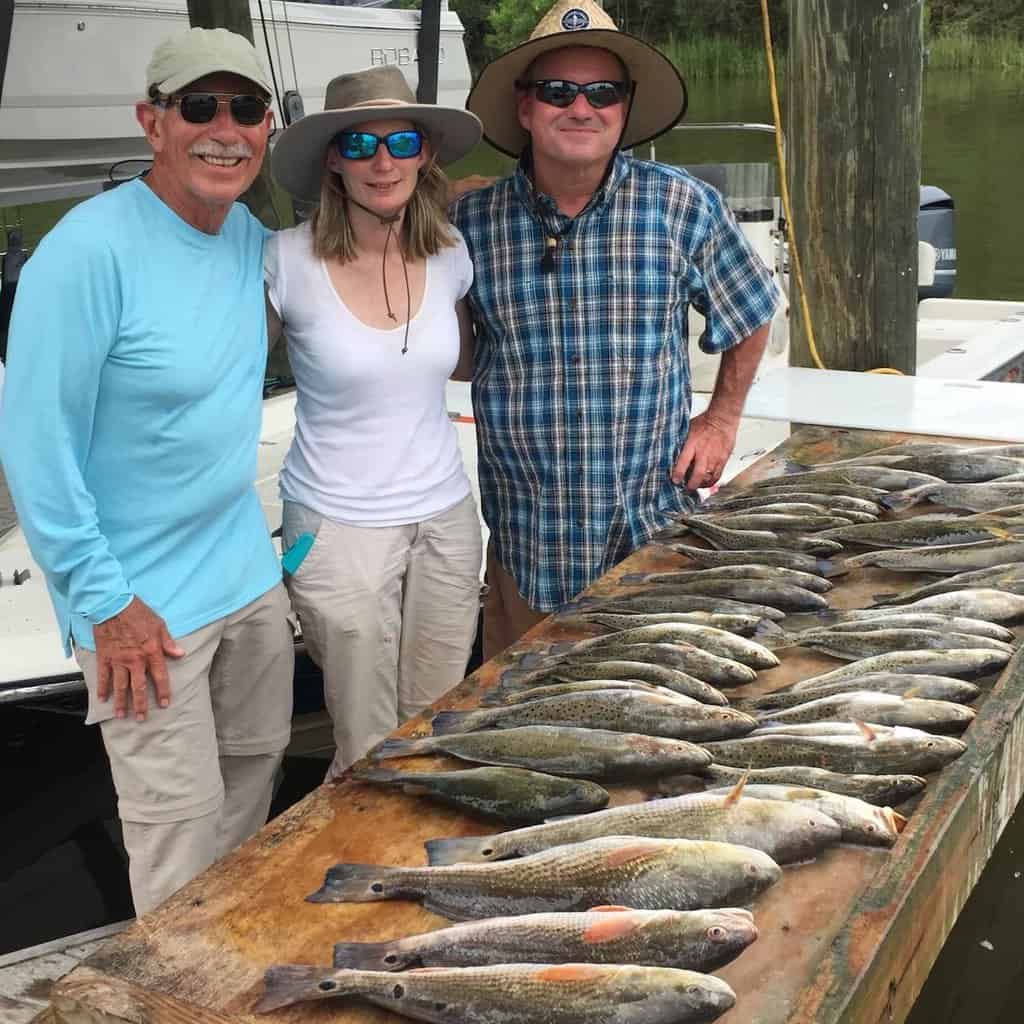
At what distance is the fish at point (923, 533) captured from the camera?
3168 millimetres

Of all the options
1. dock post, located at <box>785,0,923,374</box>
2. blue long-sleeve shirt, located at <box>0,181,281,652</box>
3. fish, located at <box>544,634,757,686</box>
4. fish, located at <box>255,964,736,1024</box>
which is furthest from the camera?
dock post, located at <box>785,0,923,374</box>

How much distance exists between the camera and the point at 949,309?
34.1ft

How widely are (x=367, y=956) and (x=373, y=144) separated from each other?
1933mm

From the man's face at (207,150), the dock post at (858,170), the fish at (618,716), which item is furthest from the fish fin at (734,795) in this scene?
the dock post at (858,170)

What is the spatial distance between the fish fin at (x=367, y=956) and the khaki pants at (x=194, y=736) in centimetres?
101

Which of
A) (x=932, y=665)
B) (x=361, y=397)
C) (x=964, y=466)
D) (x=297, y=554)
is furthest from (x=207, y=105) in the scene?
(x=964, y=466)

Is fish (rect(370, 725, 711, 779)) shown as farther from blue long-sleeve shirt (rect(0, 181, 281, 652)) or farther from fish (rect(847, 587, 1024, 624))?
fish (rect(847, 587, 1024, 624))

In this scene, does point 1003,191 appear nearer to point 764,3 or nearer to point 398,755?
point 764,3

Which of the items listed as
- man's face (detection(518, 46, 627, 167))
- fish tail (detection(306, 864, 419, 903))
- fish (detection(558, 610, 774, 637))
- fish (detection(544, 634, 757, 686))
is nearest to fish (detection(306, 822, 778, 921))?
fish tail (detection(306, 864, 419, 903))

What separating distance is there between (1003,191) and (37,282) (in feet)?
72.8

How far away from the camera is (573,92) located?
3369 mm

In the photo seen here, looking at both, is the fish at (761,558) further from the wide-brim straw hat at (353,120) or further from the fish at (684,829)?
the wide-brim straw hat at (353,120)

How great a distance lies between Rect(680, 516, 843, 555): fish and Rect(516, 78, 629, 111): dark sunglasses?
1138 mm

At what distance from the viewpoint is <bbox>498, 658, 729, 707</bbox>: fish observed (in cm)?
252
